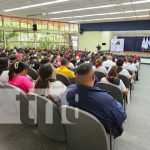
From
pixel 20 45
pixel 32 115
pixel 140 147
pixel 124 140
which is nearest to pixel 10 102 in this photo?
pixel 32 115

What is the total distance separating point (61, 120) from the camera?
186 cm

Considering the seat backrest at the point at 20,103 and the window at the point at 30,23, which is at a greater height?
the window at the point at 30,23

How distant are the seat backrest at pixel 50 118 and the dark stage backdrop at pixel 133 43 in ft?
78.3

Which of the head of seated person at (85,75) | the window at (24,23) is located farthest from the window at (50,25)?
the head of seated person at (85,75)

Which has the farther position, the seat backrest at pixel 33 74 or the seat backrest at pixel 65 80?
the seat backrest at pixel 33 74

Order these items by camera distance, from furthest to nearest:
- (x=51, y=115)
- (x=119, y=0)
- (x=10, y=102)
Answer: (x=119, y=0), (x=10, y=102), (x=51, y=115)

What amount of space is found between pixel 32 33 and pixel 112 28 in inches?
260

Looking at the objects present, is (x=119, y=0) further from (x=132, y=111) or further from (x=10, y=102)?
(x=10, y=102)

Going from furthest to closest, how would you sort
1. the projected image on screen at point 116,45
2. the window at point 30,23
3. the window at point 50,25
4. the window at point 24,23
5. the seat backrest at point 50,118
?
the projected image on screen at point 116,45, the window at point 50,25, the window at point 30,23, the window at point 24,23, the seat backrest at point 50,118

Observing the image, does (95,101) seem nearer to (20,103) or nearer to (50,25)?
(20,103)

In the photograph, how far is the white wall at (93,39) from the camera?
17033 mm

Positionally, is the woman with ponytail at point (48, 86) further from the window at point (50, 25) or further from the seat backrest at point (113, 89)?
the window at point (50, 25)

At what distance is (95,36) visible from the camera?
17062 mm

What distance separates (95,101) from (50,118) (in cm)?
63
